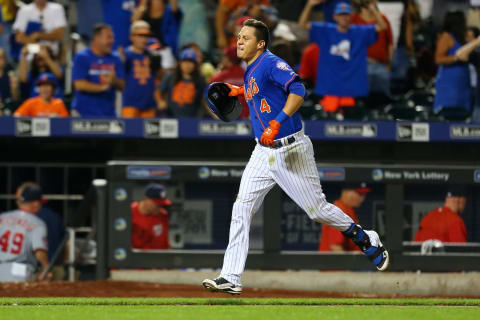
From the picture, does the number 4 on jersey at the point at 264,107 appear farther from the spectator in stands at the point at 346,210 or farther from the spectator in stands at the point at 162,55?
the spectator in stands at the point at 162,55

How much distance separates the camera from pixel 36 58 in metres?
9.86

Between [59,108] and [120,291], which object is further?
[59,108]

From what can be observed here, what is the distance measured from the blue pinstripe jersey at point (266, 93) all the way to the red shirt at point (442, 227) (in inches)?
116

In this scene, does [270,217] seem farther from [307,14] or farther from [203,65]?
[307,14]

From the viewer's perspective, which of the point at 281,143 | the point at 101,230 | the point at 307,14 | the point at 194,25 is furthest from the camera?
the point at 194,25

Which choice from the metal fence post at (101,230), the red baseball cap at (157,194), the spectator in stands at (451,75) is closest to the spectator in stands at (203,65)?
the red baseball cap at (157,194)

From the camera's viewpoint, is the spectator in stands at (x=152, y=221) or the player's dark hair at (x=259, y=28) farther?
the spectator in stands at (x=152, y=221)

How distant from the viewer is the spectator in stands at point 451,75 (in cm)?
936

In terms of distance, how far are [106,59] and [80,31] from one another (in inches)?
60.0

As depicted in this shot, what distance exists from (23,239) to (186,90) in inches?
84.2

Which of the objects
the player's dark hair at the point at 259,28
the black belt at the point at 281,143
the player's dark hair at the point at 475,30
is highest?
the player's dark hair at the point at 475,30

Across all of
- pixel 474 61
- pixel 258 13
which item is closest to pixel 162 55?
pixel 258 13

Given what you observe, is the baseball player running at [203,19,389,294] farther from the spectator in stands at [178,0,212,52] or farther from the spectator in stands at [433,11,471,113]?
the spectator in stands at [178,0,212,52]

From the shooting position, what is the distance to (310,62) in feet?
32.0
